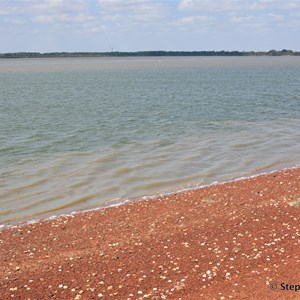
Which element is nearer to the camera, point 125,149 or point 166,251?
point 166,251

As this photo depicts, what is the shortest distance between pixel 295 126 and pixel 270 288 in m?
19.9

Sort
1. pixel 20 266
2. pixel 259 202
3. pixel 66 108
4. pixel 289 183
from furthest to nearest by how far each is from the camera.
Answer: pixel 66 108 → pixel 289 183 → pixel 259 202 → pixel 20 266

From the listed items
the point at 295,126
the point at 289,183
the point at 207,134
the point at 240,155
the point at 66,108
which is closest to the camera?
the point at 289,183

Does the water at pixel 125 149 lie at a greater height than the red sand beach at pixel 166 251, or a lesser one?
lesser

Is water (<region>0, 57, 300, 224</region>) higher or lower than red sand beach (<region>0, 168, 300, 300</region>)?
lower

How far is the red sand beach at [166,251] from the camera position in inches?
305

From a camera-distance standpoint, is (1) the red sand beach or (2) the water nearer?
(1) the red sand beach

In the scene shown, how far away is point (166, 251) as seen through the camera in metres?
9.21

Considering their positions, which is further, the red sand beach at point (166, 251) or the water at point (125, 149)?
the water at point (125, 149)

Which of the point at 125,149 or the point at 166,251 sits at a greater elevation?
the point at 166,251

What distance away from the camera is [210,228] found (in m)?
10.3

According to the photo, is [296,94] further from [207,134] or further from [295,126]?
[207,134]

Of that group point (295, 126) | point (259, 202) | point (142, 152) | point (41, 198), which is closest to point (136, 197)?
point (41, 198)

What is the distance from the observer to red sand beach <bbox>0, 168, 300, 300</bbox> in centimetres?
775
